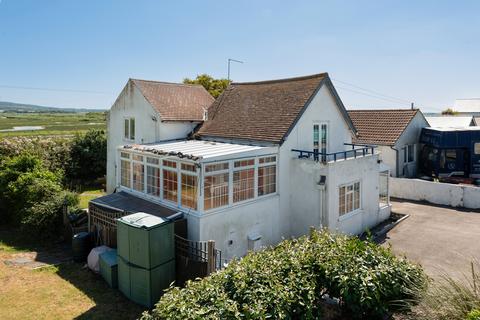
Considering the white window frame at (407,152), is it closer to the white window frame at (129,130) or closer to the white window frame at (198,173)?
the white window frame at (198,173)

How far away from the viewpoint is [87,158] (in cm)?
3497

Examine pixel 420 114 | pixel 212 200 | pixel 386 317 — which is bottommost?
pixel 386 317

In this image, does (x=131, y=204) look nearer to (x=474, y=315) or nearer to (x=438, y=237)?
(x=474, y=315)

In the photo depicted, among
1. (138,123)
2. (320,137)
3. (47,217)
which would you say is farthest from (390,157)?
(47,217)

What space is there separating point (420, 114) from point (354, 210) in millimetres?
18641

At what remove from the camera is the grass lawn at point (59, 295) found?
37.6 feet

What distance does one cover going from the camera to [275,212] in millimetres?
17438

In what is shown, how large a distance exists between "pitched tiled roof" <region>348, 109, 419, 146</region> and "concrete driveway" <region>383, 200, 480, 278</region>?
756 cm

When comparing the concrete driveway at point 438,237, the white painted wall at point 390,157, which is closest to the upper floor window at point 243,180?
the concrete driveway at point 438,237

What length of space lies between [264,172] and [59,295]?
381 inches

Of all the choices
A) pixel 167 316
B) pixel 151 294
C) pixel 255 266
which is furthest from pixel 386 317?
pixel 151 294

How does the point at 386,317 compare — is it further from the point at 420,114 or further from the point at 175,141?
the point at 420,114

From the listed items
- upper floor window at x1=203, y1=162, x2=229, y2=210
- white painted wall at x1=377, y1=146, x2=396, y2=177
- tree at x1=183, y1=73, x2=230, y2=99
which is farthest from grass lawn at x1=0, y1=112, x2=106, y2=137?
white painted wall at x1=377, y1=146, x2=396, y2=177

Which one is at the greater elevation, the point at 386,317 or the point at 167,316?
the point at 167,316
